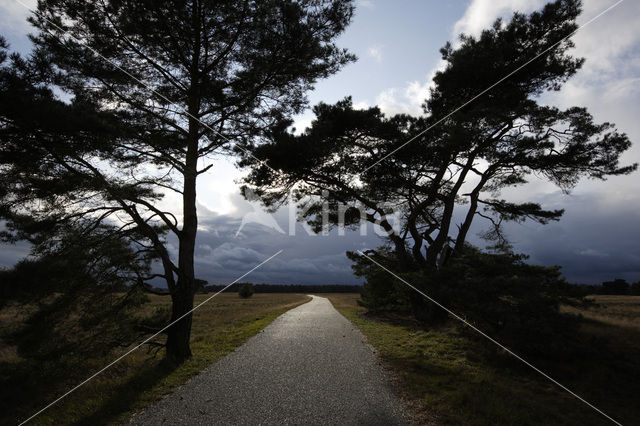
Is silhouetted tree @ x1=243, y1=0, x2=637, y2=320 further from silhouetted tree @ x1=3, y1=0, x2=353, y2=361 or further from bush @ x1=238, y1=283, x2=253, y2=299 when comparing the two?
bush @ x1=238, y1=283, x2=253, y2=299

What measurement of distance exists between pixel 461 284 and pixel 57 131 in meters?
9.85

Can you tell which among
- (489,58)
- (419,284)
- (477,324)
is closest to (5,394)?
(419,284)

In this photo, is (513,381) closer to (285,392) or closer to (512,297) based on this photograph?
(512,297)

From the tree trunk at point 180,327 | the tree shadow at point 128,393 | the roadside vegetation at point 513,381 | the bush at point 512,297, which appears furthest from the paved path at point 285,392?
the bush at point 512,297

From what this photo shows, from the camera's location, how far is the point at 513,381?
6578mm

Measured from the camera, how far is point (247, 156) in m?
10.9

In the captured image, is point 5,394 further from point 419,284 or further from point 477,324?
point 477,324

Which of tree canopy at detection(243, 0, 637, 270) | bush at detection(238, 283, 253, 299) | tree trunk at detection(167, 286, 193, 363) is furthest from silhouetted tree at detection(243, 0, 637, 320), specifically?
bush at detection(238, 283, 253, 299)

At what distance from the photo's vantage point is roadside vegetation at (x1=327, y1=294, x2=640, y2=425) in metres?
4.88

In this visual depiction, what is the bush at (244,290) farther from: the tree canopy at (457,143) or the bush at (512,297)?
the bush at (512,297)

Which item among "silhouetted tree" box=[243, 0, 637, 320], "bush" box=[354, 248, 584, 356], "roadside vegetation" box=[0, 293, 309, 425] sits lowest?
"roadside vegetation" box=[0, 293, 309, 425]

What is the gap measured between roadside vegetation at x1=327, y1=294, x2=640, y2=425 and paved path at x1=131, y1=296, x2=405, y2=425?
2.20 ft

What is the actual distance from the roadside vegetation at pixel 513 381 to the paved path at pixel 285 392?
2.20ft

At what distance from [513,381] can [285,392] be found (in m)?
4.95
